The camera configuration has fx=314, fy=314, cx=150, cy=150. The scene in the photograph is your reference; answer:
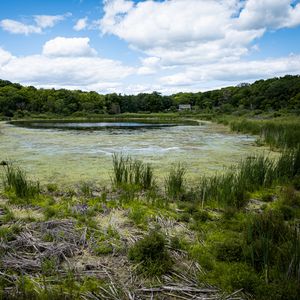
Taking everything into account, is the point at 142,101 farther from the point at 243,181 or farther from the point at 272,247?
the point at 272,247

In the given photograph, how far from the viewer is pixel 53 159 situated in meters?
8.32

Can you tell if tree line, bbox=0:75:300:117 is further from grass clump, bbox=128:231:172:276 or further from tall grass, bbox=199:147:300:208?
grass clump, bbox=128:231:172:276

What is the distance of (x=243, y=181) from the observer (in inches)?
206

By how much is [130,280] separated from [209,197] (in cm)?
245

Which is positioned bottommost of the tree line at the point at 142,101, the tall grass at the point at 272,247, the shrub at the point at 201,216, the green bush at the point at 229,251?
the shrub at the point at 201,216

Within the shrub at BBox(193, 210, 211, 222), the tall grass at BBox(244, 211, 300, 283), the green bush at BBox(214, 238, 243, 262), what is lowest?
the shrub at BBox(193, 210, 211, 222)

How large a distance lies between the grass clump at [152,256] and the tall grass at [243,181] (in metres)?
1.81

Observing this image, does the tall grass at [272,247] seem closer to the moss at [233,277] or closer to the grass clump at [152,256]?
the moss at [233,277]

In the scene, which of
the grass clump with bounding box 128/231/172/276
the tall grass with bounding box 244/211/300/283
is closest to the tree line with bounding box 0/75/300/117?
the tall grass with bounding box 244/211/300/283

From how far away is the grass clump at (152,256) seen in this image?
2723 millimetres

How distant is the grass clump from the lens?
2.72 m

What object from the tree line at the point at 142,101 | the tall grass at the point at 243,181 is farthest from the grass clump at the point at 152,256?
the tree line at the point at 142,101

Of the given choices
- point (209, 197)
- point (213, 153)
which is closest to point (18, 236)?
point (209, 197)

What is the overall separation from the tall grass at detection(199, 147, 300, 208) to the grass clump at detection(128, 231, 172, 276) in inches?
71.4
